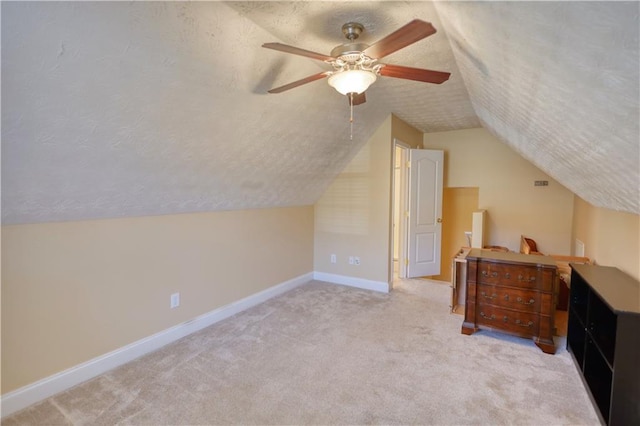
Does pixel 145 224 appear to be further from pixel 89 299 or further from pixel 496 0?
pixel 496 0

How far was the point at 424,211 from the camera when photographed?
4586mm

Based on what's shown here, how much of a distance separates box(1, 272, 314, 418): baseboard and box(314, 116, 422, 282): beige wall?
144 centimetres

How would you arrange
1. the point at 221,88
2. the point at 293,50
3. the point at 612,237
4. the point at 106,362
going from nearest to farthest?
the point at 293,50 < the point at 221,88 < the point at 106,362 < the point at 612,237

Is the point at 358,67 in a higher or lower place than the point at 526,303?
higher

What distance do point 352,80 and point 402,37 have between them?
0.46 meters

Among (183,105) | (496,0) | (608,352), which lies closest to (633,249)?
(608,352)

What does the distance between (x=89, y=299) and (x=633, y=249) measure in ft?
12.8

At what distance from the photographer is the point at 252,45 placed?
197cm

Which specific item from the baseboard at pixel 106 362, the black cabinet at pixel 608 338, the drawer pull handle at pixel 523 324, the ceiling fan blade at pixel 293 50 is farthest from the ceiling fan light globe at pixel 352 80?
the baseboard at pixel 106 362

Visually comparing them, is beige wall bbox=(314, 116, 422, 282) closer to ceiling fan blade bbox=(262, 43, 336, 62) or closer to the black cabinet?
the black cabinet

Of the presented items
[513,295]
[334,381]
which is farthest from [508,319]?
[334,381]

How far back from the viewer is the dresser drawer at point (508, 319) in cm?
261

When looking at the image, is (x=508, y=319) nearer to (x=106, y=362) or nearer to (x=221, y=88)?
(x=221, y=88)

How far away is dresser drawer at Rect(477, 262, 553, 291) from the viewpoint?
2.54m
